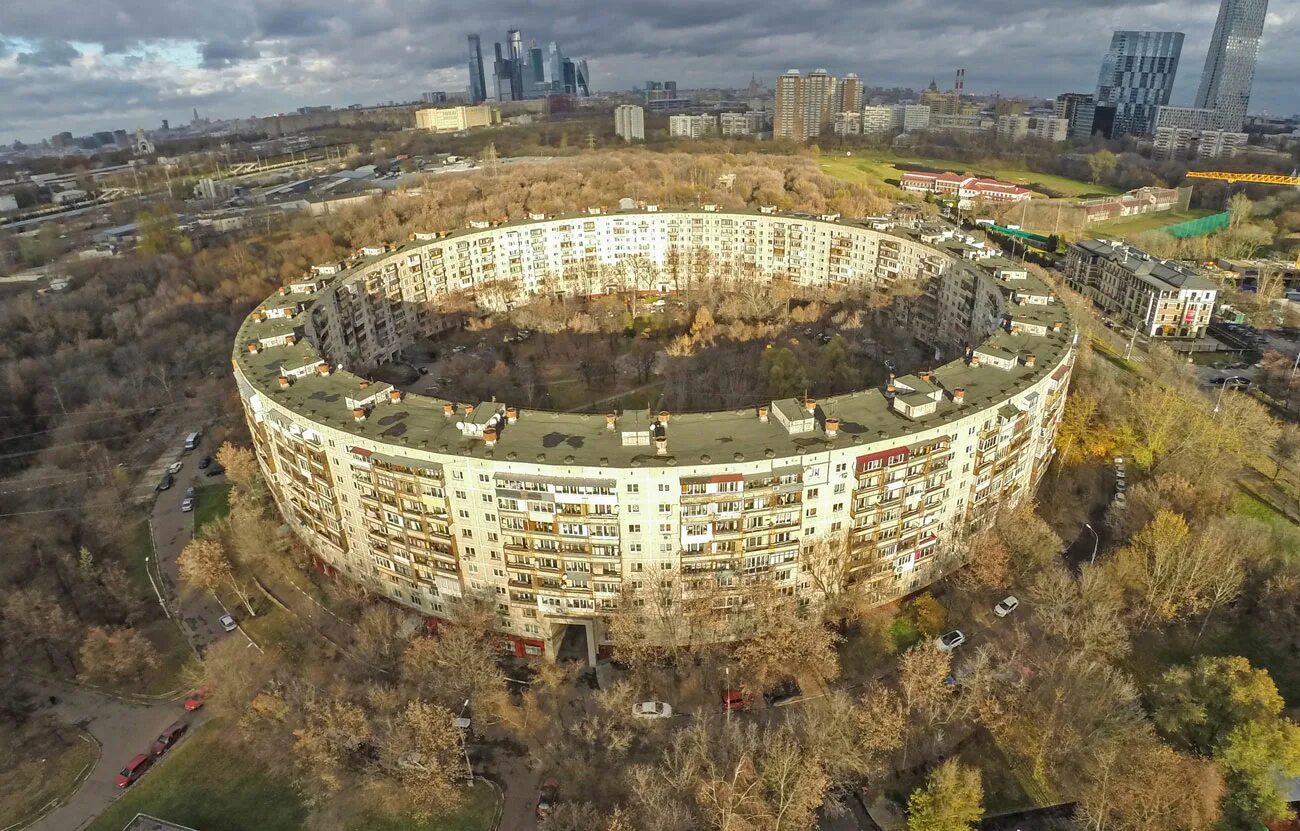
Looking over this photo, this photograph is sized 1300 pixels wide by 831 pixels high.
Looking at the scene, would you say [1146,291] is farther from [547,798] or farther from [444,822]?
[444,822]

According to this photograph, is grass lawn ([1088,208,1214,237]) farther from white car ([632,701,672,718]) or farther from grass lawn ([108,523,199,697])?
grass lawn ([108,523,199,697])

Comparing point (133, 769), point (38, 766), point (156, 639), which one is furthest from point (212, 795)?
point (156, 639)

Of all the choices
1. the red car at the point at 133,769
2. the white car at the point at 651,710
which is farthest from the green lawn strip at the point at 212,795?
the white car at the point at 651,710

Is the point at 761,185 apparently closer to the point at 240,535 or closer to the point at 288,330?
the point at 288,330

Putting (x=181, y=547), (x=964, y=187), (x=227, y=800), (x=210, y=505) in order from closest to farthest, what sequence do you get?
(x=227, y=800)
(x=181, y=547)
(x=210, y=505)
(x=964, y=187)

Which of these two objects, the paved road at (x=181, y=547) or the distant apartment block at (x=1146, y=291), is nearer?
the paved road at (x=181, y=547)

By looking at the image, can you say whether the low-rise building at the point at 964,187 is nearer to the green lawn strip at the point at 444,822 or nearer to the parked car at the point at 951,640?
the parked car at the point at 951,640

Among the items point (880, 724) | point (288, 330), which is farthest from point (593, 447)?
point (288, 330)
